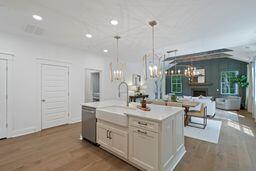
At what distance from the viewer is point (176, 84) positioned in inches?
449

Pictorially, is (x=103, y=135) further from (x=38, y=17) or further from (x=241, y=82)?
(x=241, y=82)

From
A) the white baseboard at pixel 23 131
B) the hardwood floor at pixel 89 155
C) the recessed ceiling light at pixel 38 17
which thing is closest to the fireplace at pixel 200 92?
the hardwood floor at pixel 89 155

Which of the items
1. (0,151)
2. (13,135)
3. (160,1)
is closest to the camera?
(160,1)

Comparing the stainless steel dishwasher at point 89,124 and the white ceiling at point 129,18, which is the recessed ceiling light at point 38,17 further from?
the stainless steel dishwasher at point 89,124

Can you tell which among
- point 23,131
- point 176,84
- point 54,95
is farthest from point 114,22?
point 176,84

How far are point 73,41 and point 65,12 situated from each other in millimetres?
1816

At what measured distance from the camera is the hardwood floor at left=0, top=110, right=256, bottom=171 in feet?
7.71

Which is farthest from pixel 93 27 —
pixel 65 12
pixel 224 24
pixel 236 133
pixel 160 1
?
pixel 236 133

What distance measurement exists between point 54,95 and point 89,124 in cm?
215

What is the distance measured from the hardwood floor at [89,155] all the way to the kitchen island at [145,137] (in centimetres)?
22

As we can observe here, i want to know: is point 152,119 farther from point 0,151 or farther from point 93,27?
point 0,151

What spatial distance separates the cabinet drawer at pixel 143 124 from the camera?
201 cm

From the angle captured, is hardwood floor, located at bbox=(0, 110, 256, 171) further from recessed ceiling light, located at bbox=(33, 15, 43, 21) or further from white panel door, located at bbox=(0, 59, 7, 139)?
recessed ceiling light, located at bbox=(33, 15, 43, 21)

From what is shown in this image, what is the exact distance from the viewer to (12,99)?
Answer: 3.71 m
